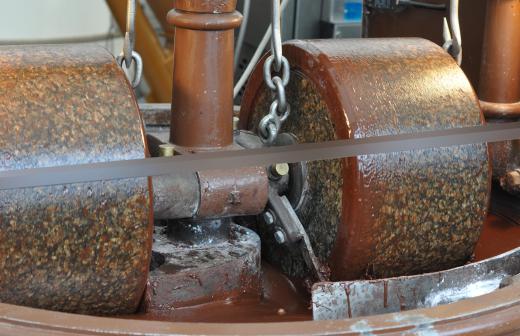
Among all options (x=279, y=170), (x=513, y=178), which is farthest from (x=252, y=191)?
(x=513, y=178)

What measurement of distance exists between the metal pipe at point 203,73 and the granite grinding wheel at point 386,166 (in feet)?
0.42

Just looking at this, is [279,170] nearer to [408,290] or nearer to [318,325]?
[408,290]

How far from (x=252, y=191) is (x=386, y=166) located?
180 mm

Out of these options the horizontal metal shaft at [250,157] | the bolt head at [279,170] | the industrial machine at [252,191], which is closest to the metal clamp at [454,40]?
the industrial machine at [252,191]

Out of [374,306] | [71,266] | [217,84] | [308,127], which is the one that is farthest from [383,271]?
[71,266]

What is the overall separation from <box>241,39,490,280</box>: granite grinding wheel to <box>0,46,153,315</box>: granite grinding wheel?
0.28m

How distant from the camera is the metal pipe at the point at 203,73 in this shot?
116 centimetres

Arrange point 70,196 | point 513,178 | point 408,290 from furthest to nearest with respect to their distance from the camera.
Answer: point 513,178 → point 408,290 → point 70,196

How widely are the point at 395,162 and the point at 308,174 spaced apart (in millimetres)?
156

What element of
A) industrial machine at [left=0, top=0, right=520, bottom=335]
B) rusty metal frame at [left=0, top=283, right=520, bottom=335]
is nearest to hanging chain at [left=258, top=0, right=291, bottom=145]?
industrial machine at [left=0, top=0, right=520, bottom=335]

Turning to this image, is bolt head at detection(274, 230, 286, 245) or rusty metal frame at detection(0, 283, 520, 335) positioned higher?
Result: rusty metal frame at detection(0, 283, 520, 335)

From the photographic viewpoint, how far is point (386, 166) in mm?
1159

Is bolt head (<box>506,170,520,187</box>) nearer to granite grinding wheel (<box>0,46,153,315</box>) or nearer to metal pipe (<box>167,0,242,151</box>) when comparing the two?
metal pipe (<box>167,0,242,151</box>)

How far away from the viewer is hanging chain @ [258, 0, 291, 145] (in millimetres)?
1232
